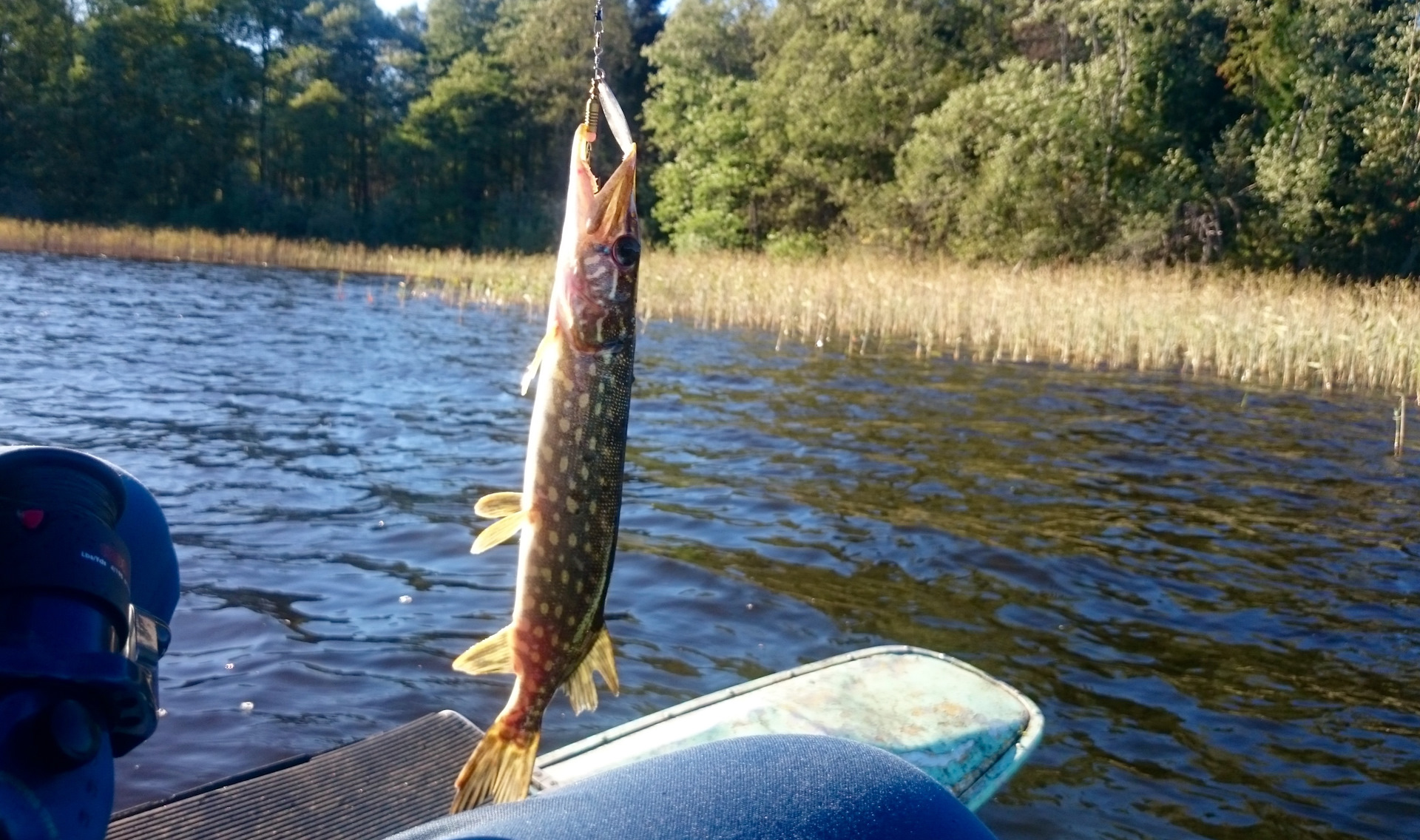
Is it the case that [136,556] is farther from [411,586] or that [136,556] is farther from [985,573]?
[985,573]

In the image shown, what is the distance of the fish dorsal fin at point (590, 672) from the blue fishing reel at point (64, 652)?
824 mm

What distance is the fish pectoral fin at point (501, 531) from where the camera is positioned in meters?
2.06

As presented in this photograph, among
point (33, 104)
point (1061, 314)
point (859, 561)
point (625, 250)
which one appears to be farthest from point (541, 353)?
point (33, 104)

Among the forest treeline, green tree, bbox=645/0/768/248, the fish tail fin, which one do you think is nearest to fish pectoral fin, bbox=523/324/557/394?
the fish tail fin

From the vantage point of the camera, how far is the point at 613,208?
192cm

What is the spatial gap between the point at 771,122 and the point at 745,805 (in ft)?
122

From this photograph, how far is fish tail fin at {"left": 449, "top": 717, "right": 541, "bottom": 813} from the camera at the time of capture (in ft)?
7.09

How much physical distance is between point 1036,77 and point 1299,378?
15856 mm

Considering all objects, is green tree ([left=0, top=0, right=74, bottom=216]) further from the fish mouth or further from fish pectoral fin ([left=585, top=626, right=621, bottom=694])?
the fish mouth

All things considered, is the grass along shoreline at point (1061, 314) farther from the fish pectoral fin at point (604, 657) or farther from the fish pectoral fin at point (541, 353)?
the fish pectoral fin at point (541, 353)

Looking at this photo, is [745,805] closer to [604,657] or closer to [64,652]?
[604,657]

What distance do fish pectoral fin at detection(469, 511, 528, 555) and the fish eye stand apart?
18.9 inches

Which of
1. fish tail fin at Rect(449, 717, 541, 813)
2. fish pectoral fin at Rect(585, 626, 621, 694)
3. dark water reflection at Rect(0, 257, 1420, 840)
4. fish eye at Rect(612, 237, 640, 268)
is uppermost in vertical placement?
fish eye at Rect(612, 237, 640, 268)

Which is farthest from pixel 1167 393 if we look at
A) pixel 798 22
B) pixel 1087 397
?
pixel 798 22
